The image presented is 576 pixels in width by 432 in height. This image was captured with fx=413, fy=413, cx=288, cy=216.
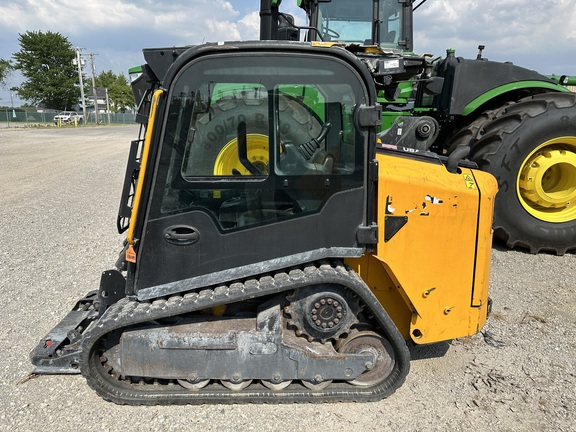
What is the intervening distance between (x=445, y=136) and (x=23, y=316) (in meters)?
5.10

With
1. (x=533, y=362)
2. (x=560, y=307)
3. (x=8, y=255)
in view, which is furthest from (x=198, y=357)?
(x=8, y=255)

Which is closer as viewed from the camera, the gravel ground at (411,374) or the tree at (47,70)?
the gravel ground at (411,374)

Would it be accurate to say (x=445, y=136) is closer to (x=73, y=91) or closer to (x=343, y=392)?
(x=343, y=392)

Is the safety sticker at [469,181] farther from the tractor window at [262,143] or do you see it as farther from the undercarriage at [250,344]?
the undercarriage at [250,344]

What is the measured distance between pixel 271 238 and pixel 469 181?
1.32 m

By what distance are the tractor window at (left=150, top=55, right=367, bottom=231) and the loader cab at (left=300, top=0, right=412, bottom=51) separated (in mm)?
3507

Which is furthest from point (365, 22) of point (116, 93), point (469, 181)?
point (116, 93)

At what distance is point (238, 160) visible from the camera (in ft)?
8.13

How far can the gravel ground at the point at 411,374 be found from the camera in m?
2.46

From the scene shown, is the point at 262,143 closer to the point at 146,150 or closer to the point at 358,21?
the point at 146,150

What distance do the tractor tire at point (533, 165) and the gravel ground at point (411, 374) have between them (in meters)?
0.32

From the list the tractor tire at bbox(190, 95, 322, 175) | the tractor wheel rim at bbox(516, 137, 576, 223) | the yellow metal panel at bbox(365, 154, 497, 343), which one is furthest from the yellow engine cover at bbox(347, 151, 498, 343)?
the tractor wheel rim at bbox(516, 137, 576, 223)

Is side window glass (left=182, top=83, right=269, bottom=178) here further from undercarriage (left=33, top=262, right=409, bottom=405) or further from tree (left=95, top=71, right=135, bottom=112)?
tree (left=95, top=71, right=135, bottom=112)

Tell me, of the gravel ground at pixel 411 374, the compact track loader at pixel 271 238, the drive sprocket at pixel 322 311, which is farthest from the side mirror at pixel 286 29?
the gravel ground at pixel 411 374
